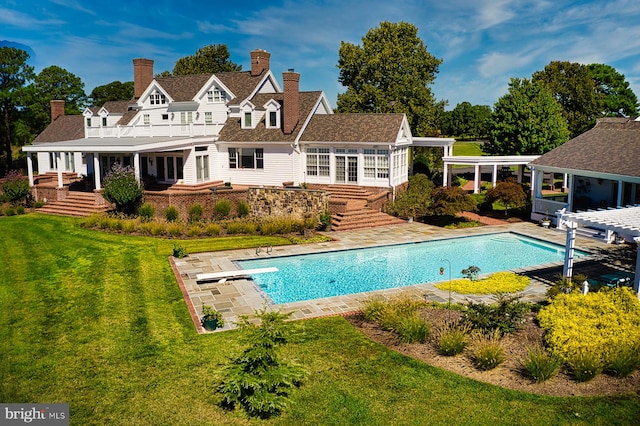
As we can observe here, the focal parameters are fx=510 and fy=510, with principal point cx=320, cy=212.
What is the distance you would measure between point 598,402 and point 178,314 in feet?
37.0

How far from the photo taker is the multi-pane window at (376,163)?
1300 inches

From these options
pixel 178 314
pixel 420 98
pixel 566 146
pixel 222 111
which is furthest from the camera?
pixel 420 98

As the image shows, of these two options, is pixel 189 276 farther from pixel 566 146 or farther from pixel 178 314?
pixel 566 146

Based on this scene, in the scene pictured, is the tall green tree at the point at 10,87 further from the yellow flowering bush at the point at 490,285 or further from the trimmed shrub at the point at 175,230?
the yellow flowering bush at the point at 490,285

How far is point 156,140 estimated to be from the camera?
107 ft

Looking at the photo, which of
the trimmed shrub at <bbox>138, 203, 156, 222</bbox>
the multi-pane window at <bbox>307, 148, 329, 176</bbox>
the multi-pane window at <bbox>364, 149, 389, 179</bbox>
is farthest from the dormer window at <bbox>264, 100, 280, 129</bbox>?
the trimmed shrub at <bbox>138, 203, 156, 222</bbox>

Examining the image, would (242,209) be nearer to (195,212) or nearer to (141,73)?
(195,212)

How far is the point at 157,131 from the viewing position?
1378 inches

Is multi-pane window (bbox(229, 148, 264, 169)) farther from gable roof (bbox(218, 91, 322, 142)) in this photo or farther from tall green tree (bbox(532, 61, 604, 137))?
tall green tree (bbox(532, 61, 604, 137))

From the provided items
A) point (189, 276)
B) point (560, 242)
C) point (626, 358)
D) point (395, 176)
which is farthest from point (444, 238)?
point (626, 358)

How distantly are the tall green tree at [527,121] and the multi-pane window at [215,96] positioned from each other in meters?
22.2

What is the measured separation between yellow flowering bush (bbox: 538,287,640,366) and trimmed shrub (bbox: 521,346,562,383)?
58cm

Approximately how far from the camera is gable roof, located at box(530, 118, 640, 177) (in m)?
25.3

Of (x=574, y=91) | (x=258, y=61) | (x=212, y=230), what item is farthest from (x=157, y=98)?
(x=574, y=91)
